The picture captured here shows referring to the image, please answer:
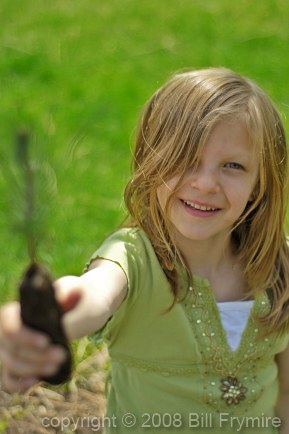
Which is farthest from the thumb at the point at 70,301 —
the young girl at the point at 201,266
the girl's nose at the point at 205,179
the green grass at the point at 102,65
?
the green grass at the point at 102,65

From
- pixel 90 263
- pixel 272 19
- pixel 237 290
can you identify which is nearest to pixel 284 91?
pixel 272 19

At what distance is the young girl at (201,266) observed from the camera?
6.58ft

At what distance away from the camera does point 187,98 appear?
2074 mm

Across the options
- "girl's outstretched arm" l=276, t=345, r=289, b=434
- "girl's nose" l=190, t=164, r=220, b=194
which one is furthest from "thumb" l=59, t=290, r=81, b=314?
"girl's outstretched arm" l=276, t=345, r=289, b=434

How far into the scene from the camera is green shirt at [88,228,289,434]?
212 cm

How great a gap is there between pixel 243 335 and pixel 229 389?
0.14 meters

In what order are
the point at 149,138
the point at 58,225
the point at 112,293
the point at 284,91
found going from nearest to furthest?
the point at 112,293, the point at 149,138, the point at 58,225, the point at 284,91

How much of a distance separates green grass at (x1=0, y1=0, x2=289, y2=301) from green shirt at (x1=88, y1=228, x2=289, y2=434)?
137 centimetres

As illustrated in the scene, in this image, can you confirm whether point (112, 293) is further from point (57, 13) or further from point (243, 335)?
point (57, 13)

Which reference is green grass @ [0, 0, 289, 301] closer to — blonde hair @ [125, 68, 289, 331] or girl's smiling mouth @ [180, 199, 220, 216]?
blonde hair @ [125, 68, 289, 331]

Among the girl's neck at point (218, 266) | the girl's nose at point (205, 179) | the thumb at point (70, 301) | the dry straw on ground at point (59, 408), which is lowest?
the dry straw on ground at point (59, 408)

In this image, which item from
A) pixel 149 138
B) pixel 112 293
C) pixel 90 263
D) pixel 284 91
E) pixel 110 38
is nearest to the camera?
pixel 112 293

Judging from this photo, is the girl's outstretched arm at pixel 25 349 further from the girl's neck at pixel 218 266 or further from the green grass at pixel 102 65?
the green grass at pixel 102 65

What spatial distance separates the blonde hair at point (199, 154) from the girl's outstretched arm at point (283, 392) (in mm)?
152
